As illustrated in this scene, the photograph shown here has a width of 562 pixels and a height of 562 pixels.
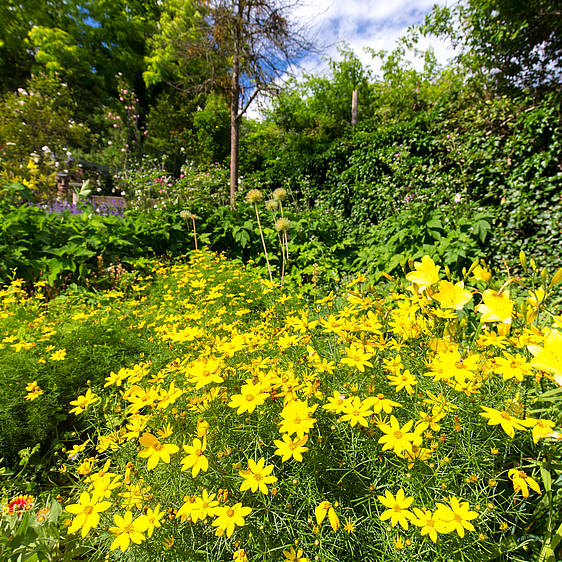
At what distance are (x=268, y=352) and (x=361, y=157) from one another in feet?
17.1

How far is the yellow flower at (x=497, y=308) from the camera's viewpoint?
2.54ft

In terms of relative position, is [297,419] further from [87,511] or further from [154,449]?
[87,511]

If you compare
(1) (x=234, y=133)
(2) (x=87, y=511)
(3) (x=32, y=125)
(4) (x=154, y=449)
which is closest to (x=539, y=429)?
(4) (x=154, y=449)

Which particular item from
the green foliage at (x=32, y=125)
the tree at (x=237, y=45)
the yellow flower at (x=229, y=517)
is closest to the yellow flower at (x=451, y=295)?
the yellow flower at (x=229, y=517)

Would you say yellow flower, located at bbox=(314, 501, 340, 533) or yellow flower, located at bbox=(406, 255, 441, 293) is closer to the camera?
yellow flower, located at bbox=(314, 501, 340, 533)

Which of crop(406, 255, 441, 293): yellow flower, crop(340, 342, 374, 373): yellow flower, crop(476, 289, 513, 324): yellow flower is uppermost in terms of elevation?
crop(406, 255, 441, 293): yellow flower

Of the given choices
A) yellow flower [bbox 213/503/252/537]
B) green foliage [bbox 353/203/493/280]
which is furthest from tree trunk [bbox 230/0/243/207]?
yellow flower [bbox 213/503/252/537]

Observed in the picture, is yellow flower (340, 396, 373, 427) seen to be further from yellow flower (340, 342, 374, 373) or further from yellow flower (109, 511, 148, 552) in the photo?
yellow flower (109, 511, 148, 552)

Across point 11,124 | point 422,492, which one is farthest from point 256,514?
point 11,124

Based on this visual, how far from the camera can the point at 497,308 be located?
0.80m

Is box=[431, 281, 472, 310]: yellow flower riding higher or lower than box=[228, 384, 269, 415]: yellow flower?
higher

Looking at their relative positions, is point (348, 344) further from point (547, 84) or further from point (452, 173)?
point (547, 84)

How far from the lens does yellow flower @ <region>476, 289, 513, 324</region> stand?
774 mm

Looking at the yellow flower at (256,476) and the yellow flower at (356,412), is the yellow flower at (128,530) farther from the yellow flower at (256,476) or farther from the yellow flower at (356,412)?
the yellow flower at (356,412)
